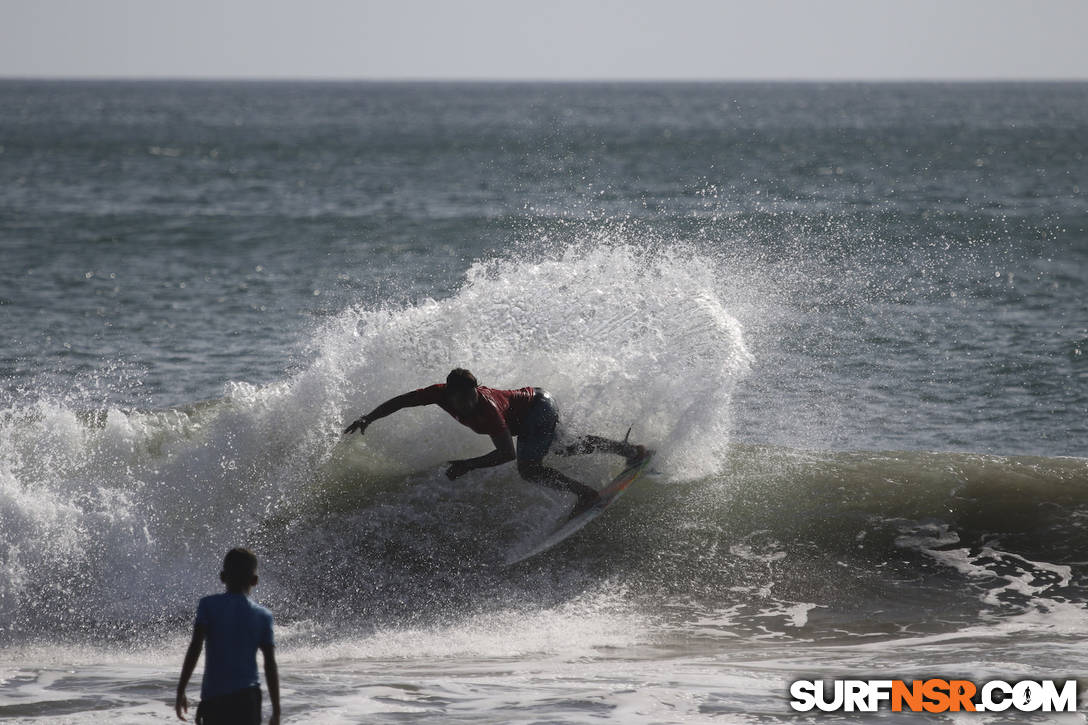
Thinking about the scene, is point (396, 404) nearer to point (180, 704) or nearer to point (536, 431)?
point (536, 431)

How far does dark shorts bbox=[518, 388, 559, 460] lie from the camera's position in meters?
8.92

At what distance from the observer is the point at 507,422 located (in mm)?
8930

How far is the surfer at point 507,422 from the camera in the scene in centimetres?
845

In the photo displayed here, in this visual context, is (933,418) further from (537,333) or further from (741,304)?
(537,333)

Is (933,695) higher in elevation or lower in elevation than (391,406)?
lower

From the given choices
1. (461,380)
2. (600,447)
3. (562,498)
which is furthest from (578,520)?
(461,380)

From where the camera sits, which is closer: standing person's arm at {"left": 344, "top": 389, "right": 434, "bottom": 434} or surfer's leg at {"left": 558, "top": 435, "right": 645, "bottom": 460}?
standing person's arm at {"left": 344, "top": 389, "right": 434, "bottom": 434}

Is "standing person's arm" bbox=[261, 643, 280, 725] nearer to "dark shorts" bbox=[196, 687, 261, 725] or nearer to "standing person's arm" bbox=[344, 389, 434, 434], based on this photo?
"dark shorts" bbox=[196, 687, 261, 725]

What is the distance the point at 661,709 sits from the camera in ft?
21.2

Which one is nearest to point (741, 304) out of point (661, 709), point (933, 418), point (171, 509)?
point (933, 418)

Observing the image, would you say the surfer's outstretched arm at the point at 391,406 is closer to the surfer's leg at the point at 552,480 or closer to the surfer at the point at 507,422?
the surfer at the point at 507,422

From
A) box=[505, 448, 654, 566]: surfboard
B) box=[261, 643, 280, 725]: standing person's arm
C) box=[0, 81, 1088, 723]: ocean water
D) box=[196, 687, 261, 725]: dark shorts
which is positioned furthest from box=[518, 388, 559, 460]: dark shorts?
box=[196, 687, 261, 725]: dark shorts

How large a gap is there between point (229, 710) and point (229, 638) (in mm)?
306

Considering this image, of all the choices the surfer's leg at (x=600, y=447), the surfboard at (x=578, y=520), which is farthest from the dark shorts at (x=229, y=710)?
the surfer's leg at (x=600, y=447)
